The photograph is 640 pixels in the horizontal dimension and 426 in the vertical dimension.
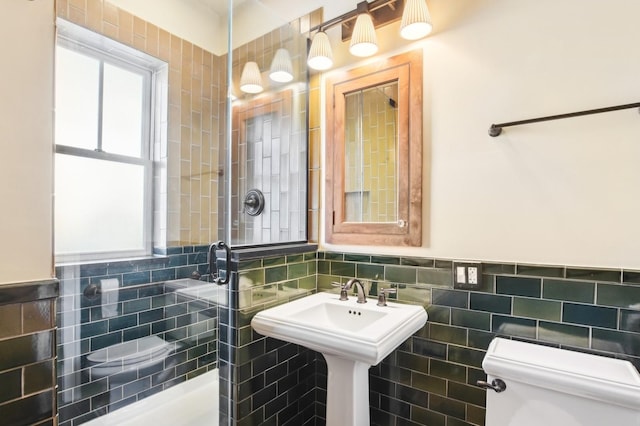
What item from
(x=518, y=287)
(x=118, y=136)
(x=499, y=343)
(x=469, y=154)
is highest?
(x=118, y=136)

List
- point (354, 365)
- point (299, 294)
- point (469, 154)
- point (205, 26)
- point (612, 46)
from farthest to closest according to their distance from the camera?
1. point (205, 26)
2. point (299, 294)
3. point (469, 154)
4. point (354, 365)
5. point (612, 46)

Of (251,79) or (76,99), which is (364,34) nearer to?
(251,79)

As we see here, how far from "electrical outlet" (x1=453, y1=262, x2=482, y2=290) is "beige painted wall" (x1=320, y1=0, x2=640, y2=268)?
46mm

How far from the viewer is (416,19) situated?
1.42 m

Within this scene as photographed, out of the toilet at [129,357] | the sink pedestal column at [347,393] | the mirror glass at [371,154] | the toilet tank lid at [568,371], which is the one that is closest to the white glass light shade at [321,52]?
the mirror glass at [371,154]

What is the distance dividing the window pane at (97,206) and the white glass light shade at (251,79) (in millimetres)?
898

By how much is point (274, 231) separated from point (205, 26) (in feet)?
5.25

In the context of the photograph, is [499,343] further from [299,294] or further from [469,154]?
[299,294]

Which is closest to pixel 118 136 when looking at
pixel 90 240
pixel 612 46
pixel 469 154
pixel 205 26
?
pixel 90 240

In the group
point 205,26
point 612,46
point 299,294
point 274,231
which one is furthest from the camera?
point 205,26

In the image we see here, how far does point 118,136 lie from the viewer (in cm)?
196

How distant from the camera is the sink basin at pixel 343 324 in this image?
1135 mm

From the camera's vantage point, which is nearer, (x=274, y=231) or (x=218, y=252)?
(x=218, y=252)

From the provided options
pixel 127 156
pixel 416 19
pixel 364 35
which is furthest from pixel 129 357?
pixel 416 19
